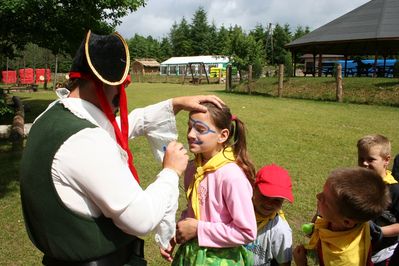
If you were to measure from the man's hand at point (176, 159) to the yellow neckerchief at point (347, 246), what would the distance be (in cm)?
100

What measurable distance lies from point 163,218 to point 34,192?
0.59m

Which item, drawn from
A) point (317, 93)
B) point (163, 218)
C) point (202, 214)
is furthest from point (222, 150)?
point (317, 93)

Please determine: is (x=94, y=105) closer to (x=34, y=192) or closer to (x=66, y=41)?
(x=34, y=192)

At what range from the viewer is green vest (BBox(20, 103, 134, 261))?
160cm

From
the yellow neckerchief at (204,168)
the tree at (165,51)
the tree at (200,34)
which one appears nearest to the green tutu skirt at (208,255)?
the yellow neckerchief at (204,168)

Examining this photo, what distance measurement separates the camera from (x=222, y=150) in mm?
2400

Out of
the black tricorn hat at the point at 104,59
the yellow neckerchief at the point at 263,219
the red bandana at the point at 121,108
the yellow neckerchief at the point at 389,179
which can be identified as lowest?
the yellow neckerchief at the point at 263,219

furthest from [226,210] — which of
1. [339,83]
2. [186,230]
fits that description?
[339,83]

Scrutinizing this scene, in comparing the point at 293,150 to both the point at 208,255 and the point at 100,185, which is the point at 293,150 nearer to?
the point at 208,255

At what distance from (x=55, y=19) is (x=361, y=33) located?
19286 mm

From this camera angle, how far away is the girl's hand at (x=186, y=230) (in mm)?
2188

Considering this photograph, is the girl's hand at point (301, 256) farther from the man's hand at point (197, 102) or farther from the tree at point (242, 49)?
the tree at point (242, 49)

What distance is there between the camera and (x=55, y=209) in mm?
1625

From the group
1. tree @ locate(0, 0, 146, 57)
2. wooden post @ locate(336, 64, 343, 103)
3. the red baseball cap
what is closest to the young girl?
the red baseball cap
